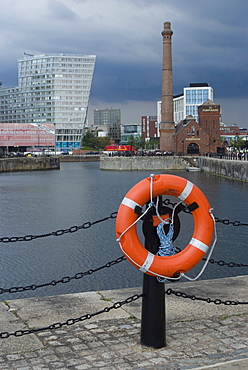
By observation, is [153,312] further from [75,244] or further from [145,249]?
[75,244]

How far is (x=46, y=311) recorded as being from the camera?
5.77 meters

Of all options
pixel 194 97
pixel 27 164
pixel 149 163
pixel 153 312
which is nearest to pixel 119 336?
pixel 153 312

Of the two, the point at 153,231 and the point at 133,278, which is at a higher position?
the point at 153,231

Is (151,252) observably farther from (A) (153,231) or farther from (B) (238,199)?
(B) (238,199)

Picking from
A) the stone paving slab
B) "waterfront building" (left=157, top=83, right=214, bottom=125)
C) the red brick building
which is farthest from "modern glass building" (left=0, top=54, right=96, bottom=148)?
the stone paving slab

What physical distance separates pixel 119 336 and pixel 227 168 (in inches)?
1913

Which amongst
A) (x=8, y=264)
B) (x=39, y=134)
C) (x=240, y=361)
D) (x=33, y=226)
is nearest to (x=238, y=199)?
(x=33, y=226)

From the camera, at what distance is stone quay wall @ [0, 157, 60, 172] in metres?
70.8

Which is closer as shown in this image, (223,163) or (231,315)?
(231,315)

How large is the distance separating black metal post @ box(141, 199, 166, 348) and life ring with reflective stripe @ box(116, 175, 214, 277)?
0.44 ft

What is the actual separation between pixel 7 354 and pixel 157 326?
56.4 inches

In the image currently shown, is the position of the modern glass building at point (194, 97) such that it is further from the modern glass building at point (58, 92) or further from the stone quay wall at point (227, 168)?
the stone quay wall at point (227, 168)

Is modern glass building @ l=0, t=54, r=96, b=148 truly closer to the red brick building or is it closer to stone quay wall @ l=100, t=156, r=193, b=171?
the red brick building

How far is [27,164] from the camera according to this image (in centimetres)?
7388
